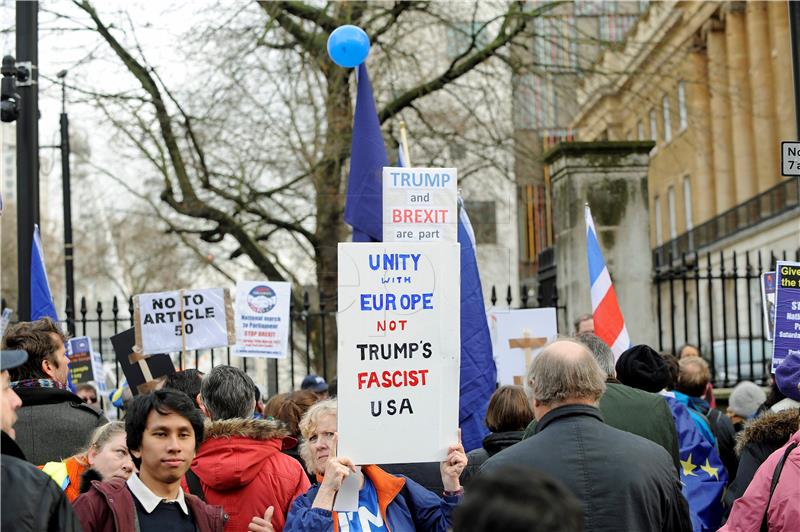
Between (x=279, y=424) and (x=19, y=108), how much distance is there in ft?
24.3

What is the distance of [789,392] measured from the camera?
5.50 metres

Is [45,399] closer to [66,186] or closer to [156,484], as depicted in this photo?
[156,484]

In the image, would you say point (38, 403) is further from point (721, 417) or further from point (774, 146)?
point (774, 146)

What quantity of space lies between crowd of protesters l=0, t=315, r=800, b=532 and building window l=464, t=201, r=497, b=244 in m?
14.2

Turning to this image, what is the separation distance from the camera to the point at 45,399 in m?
5.77

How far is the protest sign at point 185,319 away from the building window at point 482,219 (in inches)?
448

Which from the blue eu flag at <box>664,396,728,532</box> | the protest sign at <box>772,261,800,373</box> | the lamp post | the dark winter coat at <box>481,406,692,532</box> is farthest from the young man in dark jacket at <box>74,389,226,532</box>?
the lamp post

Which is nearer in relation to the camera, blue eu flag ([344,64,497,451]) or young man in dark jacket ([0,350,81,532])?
young man in dark jacket ([0,350,81,532])

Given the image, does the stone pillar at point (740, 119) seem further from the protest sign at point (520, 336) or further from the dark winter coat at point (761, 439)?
the dark winter coat at point (761, 439)

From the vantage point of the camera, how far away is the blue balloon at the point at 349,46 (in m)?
9.15

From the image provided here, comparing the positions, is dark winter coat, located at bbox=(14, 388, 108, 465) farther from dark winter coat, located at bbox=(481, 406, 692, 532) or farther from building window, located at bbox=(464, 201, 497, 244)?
building window, located at bbox=(464, 201, 497, 244)

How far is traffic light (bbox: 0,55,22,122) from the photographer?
1086cm

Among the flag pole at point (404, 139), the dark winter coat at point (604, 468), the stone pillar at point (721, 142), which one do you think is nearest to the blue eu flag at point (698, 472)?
the flag pole at point (404, 139)

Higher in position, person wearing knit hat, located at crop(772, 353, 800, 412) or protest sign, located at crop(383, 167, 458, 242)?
protest sign, located at crop(383, 167, 458, 242)
